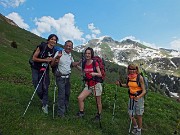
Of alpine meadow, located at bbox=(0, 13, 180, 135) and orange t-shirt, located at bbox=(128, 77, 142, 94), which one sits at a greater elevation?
orange t-shirt, located at bbox=(128, 77, 142, 94)

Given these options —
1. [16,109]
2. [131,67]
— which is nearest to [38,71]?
[16,109]

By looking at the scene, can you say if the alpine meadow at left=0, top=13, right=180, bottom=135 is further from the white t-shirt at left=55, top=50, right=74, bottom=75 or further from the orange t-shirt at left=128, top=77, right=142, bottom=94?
the white t-shirt at left=55, top=50, right=74, bottom=75

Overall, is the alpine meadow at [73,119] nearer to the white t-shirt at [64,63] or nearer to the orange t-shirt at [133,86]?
the orange t-shirt at [133,86]

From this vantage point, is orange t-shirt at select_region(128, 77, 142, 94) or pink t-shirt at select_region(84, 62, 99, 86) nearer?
pink t-shirt at select_region(84, 62, 99, 86)

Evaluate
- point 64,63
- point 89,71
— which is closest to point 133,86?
point 89,71

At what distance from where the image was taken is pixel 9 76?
29.5 meters

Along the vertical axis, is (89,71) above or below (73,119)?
above

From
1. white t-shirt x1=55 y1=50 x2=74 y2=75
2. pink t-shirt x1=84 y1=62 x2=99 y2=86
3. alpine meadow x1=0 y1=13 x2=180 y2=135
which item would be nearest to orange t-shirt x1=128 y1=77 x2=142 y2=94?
pink t-shirt x1=84 y1=62 x2=99 y2=86

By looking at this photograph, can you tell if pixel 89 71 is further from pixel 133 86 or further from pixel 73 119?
pixel 73 119

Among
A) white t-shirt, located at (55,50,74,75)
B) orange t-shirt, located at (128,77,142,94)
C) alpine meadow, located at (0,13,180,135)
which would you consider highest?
white t-shirt, located at (55,50,74,75)

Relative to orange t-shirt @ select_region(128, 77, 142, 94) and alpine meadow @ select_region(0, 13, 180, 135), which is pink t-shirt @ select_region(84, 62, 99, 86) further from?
alpine meadow @ select_region(0, 13, 180, 135)

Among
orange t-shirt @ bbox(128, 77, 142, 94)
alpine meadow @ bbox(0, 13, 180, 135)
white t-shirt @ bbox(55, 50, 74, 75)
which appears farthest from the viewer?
orange t-shirt @ bbox(128, 77, 142, 94)

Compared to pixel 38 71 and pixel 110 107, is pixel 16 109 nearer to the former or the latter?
pixel 38 71

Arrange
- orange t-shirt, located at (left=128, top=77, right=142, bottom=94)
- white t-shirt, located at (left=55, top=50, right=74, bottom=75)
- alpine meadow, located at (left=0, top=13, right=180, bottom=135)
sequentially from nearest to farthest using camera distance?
alpine meadow, located at (left=0, top=13, right=180, bottom=135)
white t-shirt, located at (left=55, top=50, right=74, bottom=75)
orange t-shirt, located at (left=128, top=77, right=142, bottom=94)
